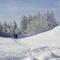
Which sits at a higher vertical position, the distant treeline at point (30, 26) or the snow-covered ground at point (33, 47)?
the distant treeline at point (30, 26)

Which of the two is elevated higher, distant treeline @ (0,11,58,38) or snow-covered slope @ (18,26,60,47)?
Result: distant treeline @ (0,11,58,38)

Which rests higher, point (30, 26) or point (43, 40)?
point (30, 26)

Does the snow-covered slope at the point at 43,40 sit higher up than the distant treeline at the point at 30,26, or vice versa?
the distant treeline at the point at 30,26

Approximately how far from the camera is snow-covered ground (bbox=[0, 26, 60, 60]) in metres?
1.31

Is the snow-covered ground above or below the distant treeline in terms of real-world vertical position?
below

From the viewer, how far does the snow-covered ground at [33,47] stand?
1313 millimetres

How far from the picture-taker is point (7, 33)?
137 centimetres

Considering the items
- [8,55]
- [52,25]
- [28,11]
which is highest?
[28,11]

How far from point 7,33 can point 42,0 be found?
410mm

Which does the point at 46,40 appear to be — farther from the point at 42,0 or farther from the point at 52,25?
the point at 42,0

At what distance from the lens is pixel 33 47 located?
1331 millimetres

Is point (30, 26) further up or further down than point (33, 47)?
further up

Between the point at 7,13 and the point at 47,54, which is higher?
the point at 7,13

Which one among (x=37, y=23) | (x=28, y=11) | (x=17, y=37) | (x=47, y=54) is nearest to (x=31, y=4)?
(x=28, y=11)
